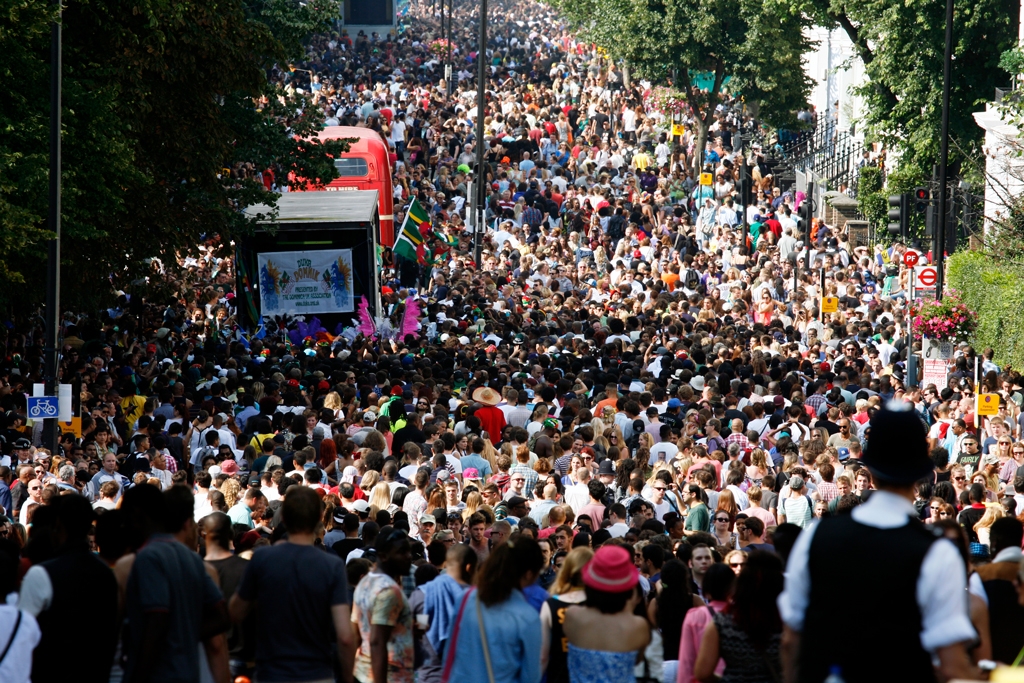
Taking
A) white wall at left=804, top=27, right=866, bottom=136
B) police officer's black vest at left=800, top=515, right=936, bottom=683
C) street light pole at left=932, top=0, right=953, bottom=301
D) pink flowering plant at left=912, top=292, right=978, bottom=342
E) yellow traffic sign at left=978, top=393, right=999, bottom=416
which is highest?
white wall at left=804, top=27, right=866, bottom=136

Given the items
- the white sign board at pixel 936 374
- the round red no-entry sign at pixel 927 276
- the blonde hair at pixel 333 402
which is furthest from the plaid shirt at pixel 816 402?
the round red no-entry sign at pixel 927 276

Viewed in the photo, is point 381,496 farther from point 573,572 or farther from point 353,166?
point 353,166

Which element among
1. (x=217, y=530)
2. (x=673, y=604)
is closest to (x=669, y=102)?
(x=673, y=604)

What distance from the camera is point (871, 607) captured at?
448cm

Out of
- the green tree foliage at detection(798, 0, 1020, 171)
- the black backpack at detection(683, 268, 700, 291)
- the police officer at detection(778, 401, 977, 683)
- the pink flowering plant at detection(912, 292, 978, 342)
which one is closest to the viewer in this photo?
the police officer at detection(778, 401, 977, 683)

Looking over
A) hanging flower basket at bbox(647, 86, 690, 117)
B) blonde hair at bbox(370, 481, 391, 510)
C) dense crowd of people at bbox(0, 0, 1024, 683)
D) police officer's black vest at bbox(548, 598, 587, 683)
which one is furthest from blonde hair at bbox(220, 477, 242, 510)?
hanging flower basket at bbox(647, 86, 690, 117)

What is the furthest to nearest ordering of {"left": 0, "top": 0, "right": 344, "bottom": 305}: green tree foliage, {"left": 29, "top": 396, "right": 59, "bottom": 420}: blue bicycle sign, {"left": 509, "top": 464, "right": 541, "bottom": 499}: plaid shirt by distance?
{"left": 0, "top": 0, "right": 344, "bottom": 305}: green tree foliage < {"left": 29, "top": 396, "right": 59, "bottom": 420}: blue bicycle sign < {"left": 509, "top": 464, "right": 541, "bottom": 499}: plaid shirt

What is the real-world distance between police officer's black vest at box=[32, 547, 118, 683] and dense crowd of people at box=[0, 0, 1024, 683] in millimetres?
13

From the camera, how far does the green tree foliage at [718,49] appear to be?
46.9 metres

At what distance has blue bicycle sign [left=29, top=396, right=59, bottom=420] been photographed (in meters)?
16.4

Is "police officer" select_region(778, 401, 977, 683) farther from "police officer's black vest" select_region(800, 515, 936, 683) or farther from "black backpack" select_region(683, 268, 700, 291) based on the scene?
"black backpack" select_region(683, 268, 700, 291)

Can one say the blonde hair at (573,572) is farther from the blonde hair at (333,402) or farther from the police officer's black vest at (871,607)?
the blonde hair at (333,402)

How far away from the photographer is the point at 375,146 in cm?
3506

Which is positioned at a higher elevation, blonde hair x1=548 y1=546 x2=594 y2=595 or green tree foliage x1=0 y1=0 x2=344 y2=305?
green tree foliage x1=0 y1=0 x2=344 y2=305
